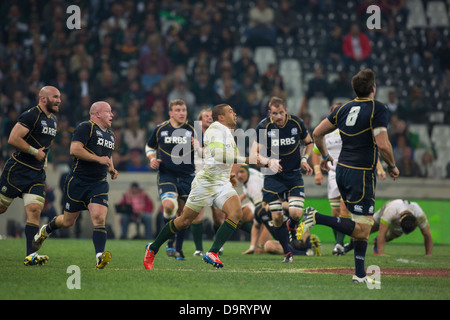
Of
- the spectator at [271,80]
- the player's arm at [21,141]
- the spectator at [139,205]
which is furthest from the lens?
the spectator at [271,80]

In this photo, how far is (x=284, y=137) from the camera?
12.1 m

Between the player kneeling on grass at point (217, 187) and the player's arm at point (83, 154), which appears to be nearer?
the player kneeling on grass at point (217, 187)

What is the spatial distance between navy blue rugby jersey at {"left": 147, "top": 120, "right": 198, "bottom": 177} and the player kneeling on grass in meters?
2.83

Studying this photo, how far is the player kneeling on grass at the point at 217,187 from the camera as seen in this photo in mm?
9148

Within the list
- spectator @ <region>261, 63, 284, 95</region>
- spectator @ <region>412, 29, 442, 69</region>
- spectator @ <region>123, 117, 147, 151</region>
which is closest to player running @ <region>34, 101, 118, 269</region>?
spectator @ <region>123, 117, 147, 151</region>

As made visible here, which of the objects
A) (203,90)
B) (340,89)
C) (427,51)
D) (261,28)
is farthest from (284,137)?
(427,51)

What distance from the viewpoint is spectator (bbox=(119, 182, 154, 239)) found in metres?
18.4

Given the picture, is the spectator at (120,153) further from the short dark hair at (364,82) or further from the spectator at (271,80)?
the short dark hair at (364,82)

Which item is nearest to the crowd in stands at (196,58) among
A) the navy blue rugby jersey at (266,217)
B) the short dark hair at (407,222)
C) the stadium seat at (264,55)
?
the stadium seat at (264,55)

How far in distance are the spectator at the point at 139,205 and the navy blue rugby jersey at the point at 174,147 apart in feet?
20.3

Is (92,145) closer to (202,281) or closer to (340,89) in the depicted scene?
(202,281)

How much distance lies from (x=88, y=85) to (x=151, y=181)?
456 cm

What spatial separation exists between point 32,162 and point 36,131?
0.50 m
